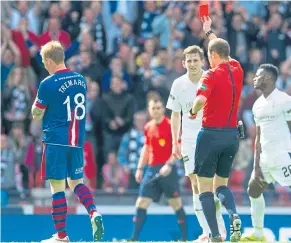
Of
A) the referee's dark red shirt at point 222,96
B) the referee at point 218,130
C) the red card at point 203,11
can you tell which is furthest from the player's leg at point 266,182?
the red card at point 203,11

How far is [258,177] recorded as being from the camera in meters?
13.7

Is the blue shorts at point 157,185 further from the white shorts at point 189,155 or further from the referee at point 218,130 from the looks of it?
the referee at point 218,130

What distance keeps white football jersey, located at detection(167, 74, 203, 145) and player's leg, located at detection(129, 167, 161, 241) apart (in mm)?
3431

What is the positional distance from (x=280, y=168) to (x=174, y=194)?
157 inches

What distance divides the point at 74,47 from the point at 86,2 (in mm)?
1268

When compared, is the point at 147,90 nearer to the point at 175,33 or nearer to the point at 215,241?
the point at 175,33

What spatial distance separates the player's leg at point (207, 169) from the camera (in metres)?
12.0

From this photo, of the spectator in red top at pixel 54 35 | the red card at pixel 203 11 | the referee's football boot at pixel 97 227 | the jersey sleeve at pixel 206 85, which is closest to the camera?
the jersey sleeve at pixel 206 85

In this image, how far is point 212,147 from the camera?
39.4 feet

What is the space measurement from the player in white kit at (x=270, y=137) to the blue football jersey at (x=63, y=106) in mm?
2560

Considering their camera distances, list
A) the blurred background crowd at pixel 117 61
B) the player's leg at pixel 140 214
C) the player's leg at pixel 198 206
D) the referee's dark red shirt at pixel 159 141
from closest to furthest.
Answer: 1. the player's leg at pixel 198 206
2. the referee's dark red shirt at pixel 159 141
3. the player's leg at pixel 140 214
4. the blurred background crowd at pixel 117 61

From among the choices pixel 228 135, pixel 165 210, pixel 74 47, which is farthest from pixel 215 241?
pixel 74 47

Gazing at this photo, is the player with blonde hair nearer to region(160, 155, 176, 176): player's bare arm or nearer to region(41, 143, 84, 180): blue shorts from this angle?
region(41, 143, 84, 180): blue shorts

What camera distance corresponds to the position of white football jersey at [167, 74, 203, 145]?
1362cm
